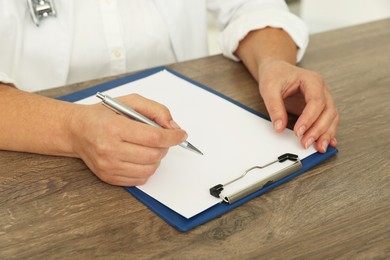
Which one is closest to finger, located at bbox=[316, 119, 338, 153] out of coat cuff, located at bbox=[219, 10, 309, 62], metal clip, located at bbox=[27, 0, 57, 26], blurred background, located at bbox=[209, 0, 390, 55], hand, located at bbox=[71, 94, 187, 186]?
hand, located at bbox=[71, 94, 187, 186]

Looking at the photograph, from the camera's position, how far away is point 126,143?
2.45 feet

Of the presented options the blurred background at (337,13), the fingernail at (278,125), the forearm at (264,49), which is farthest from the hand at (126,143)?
the blurred background at (337,13)

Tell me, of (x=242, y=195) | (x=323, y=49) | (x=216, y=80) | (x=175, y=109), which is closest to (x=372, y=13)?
(x=323, y=49)

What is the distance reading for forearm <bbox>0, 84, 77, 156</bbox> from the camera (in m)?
0.83

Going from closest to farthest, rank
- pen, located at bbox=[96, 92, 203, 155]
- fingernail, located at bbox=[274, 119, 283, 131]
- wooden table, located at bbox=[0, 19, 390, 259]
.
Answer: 1. wooden table, located at bbox=[0, 19, 390, 259]
2. pen, located at bbox=[96, 92, 203, 155]
3. fingernail, located at bbox=[274, 119, 283, 131]

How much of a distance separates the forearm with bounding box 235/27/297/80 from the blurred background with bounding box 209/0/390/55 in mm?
1281

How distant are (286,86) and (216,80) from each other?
0.18 metres

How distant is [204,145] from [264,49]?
1.17ft

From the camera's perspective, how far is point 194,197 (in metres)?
0.73

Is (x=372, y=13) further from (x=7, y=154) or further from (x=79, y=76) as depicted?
(x=7, y=154)

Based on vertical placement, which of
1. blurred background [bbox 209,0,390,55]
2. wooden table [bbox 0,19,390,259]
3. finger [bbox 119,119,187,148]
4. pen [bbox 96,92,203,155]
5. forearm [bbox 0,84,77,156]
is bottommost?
blurred background [bbox 209,0,390,55]

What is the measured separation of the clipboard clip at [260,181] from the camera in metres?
0.72

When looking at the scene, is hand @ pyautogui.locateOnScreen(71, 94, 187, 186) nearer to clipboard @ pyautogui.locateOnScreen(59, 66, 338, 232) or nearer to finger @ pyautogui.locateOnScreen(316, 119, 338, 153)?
clipboard @ pyautogui.locateOnScreen(59, 66, 338, 232)

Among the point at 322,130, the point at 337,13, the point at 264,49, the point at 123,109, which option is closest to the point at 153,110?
the point at 123,109
